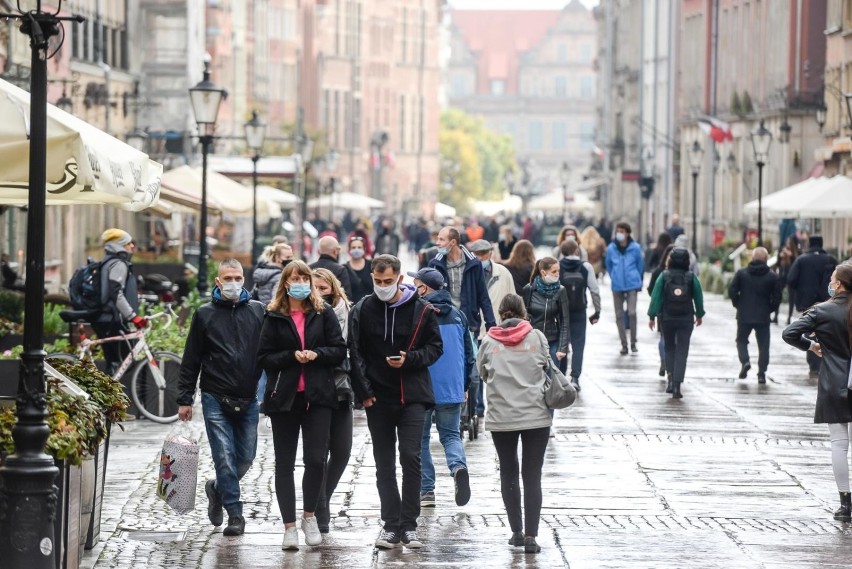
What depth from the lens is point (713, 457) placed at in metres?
16.2

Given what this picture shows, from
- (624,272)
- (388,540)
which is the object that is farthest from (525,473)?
(624,272)

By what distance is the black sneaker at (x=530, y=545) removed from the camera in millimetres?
11672

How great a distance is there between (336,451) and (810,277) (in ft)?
43.5

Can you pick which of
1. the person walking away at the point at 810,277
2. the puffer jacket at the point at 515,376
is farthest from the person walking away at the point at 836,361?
the person walking away at the point at 810,277

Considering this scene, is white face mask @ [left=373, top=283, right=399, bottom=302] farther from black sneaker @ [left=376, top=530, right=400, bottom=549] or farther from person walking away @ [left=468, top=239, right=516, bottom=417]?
person walking away @ [left=468, top=239, right=516, bottom=417]

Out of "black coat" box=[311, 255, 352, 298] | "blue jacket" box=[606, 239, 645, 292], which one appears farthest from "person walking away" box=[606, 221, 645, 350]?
"black coat" box=[311, 255, 352, 298]

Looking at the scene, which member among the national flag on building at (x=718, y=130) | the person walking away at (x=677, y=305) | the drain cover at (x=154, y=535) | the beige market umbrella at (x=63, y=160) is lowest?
the drain cover at (x=154, y=535)

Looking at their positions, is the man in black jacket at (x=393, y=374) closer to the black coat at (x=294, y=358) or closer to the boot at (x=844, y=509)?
the black coat at (x=294, y=358)

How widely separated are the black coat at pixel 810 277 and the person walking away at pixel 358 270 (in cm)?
516

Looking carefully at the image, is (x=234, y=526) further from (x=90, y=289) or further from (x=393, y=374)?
(x=90, y=289)

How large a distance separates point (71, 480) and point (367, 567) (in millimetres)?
1811

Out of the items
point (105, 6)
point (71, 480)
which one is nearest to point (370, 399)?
point (71, 480)

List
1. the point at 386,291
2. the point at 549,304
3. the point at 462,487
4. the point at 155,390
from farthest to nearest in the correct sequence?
the point at 155,390 → the point at 549,304 → the point at 462,487 → the point at 386,291

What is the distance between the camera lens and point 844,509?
13203 mm
